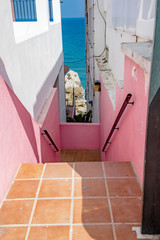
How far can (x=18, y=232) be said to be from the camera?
274 centimetres

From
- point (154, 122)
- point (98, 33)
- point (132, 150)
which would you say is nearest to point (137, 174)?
point (132, 150)

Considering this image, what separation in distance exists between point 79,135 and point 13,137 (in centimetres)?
590

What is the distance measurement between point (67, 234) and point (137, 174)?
4.93 ft

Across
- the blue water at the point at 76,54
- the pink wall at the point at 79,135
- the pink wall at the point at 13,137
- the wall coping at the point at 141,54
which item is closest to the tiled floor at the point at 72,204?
the pink wall at the point at 13,137

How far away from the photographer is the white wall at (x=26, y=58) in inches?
140

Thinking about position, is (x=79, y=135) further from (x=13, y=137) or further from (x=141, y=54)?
(x=141, y=54)

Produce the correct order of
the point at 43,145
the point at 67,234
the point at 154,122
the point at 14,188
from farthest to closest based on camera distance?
the point at 43,145
the point at 14,188
the point at 67,234
the point at 154,122

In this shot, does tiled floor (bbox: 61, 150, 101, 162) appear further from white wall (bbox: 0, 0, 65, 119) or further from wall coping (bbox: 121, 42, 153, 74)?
wall coping (bbox: 121, 42, 153, 74)

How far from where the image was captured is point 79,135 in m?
9.54

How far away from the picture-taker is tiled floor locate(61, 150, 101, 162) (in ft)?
28.9

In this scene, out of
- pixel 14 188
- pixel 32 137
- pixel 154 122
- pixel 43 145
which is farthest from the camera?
pixel 43 145

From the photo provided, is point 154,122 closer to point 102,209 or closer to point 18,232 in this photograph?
point 102,209

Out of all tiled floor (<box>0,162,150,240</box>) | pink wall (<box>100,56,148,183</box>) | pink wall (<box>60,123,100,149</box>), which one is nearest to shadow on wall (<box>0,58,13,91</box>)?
tiled floor (<box>0,162,150,240</box>)

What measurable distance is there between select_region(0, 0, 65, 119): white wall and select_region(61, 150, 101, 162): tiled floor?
115 inches
